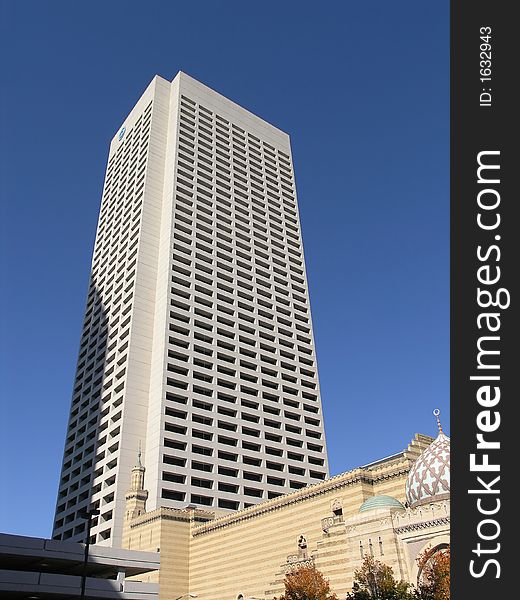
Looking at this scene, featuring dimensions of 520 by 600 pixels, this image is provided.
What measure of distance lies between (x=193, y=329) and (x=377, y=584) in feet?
182

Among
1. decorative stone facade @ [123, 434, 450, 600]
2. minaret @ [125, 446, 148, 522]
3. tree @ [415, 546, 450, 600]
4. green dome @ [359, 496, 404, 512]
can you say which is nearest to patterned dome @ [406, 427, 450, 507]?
decorative stone facade @ [123, 434, 450, 600]

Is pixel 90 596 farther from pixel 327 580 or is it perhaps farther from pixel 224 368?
pixel 224 368

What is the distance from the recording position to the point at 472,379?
10750mm

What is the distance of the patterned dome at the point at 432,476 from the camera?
3022 cm

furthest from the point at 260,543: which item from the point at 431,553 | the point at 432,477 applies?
the point at 432,477

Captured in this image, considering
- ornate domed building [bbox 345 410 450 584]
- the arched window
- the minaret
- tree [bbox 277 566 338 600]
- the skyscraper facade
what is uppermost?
the skyscraper facade

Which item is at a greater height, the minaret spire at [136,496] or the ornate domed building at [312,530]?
the minaret spire at [136,496]

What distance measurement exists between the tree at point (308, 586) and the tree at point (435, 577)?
7.40 meters

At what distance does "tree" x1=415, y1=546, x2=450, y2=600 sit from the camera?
87.0ft

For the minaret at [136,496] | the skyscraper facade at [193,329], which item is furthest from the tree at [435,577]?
the skyscraper facade at [193,329]

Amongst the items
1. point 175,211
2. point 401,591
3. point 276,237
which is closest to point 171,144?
point 175,211

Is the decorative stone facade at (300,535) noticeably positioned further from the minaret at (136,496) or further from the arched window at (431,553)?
the minaret at (136,496)

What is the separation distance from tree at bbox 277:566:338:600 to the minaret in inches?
1231

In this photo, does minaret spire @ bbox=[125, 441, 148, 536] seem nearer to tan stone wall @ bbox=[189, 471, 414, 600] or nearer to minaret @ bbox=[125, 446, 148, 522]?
minaret @ bbox=[125, 446, 148, 522]
